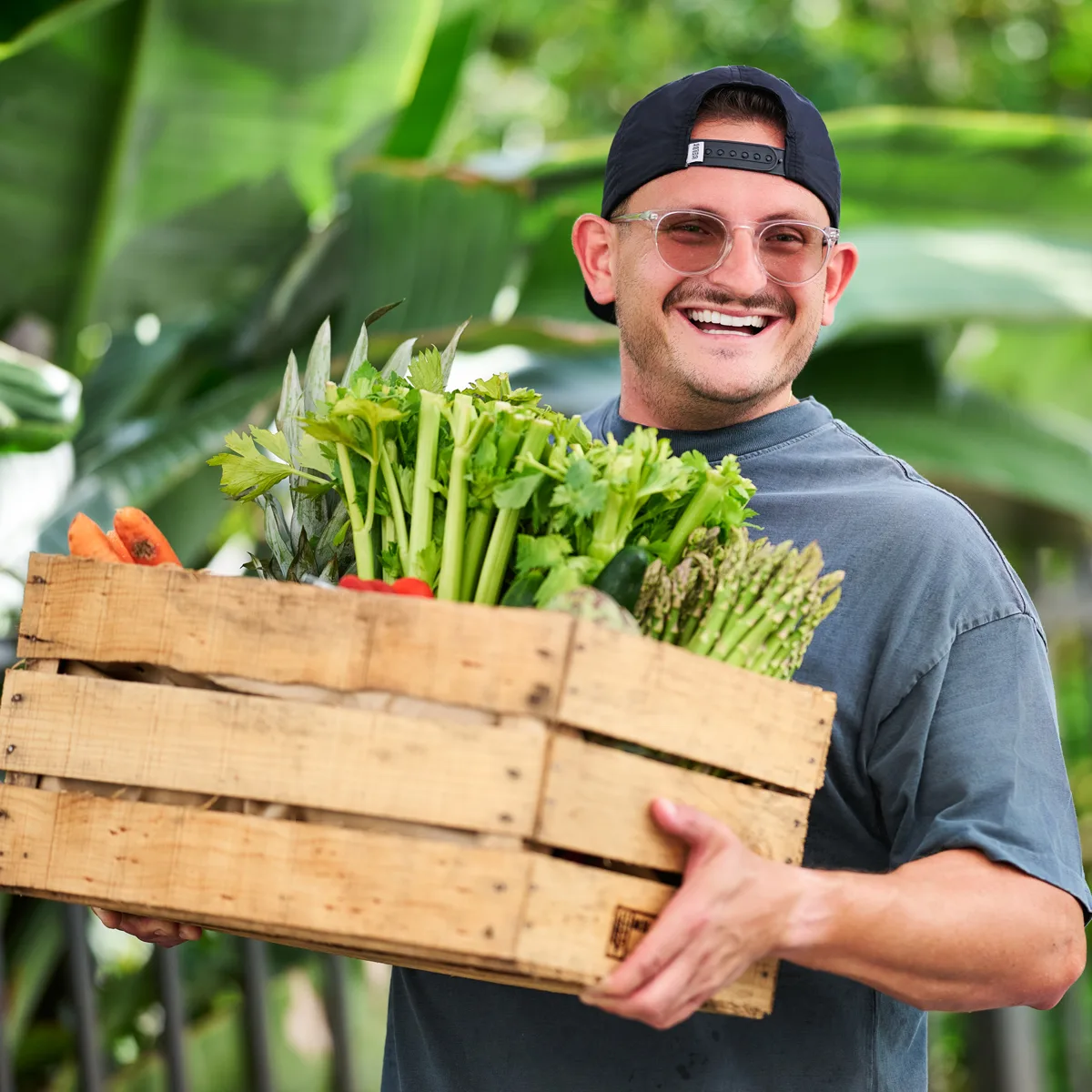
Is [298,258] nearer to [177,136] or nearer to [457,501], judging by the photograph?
[177,136]

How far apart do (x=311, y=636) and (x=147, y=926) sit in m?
0.62

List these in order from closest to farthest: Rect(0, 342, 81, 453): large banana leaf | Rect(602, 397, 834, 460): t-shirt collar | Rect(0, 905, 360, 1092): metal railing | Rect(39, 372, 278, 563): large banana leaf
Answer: Rect(602, 397, 834, 460): t-shirt collar, Rect(0, 342, 81, 453): large banana leaf, Rect(39, 372, 278, 563): large banana leaf, Rect(0, 905, 360, 1092): metal railing

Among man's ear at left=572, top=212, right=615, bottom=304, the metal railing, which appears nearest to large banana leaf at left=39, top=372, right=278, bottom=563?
the metal railing

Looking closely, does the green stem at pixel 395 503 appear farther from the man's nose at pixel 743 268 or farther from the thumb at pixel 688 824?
the man's nose at pixel 743 268

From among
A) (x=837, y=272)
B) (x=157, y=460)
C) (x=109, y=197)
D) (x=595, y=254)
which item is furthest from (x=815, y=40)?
(x=837, y=272)

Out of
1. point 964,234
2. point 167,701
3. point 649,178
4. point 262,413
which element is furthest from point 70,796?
point 964,234

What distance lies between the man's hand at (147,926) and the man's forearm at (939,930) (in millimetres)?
889

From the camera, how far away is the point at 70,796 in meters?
1.69

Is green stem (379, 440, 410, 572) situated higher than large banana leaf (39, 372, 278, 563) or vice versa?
large banana leaf (39, 372, 278, 563)

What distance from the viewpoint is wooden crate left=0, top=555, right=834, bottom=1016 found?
1511 millimetres

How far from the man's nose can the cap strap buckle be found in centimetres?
10

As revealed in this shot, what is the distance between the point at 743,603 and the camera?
5.55 ft

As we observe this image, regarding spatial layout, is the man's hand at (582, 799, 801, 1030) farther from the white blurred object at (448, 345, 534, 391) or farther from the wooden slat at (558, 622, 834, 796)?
the white blurred object at (448, 345, 534, 391)

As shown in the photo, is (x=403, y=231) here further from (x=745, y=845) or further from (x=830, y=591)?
(x=745, y=845)
